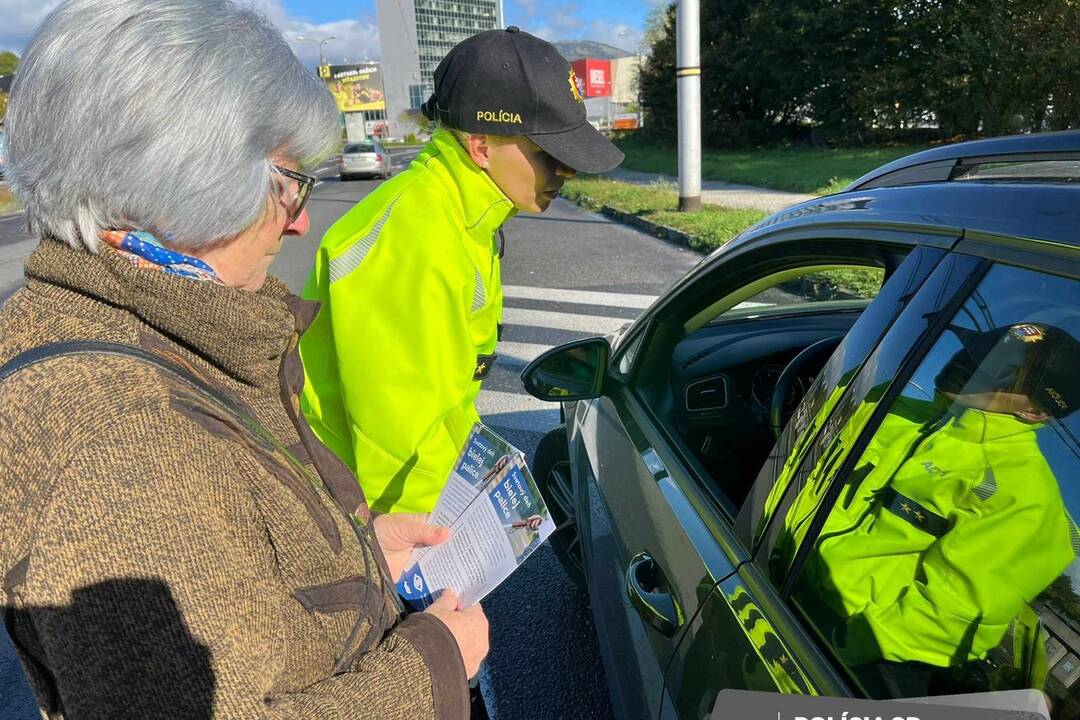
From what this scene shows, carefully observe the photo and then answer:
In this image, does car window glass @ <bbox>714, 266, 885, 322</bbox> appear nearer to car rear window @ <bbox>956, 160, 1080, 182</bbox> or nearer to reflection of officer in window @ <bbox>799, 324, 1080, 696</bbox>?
car rear window @ <bbox>956, 160, 1080, 182</bbox>

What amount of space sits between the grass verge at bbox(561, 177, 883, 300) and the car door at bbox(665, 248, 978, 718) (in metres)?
0.94

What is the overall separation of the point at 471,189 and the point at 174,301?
40.2 inches

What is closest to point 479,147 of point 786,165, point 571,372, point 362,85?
point 571,372

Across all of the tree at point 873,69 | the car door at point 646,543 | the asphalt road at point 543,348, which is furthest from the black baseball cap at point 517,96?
the tree at point 873,69

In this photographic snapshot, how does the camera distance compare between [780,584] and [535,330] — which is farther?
[535,330]

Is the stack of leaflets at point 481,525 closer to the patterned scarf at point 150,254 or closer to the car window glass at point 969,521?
the car window glass at point 969,521

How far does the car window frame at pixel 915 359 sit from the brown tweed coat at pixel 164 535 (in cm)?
54

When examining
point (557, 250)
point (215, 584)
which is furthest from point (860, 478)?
point (557, 250)

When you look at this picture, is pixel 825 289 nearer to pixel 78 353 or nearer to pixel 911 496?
pixel 911 496

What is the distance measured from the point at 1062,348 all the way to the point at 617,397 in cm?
131

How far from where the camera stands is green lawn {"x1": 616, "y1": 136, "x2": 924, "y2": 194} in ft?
46.3

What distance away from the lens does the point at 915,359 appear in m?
1.16

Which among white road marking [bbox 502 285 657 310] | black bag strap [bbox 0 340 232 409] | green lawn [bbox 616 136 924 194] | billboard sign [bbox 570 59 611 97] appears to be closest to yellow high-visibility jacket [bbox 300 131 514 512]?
black bag strap [bbox 0 340 232 409]

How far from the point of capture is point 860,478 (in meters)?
1.19
